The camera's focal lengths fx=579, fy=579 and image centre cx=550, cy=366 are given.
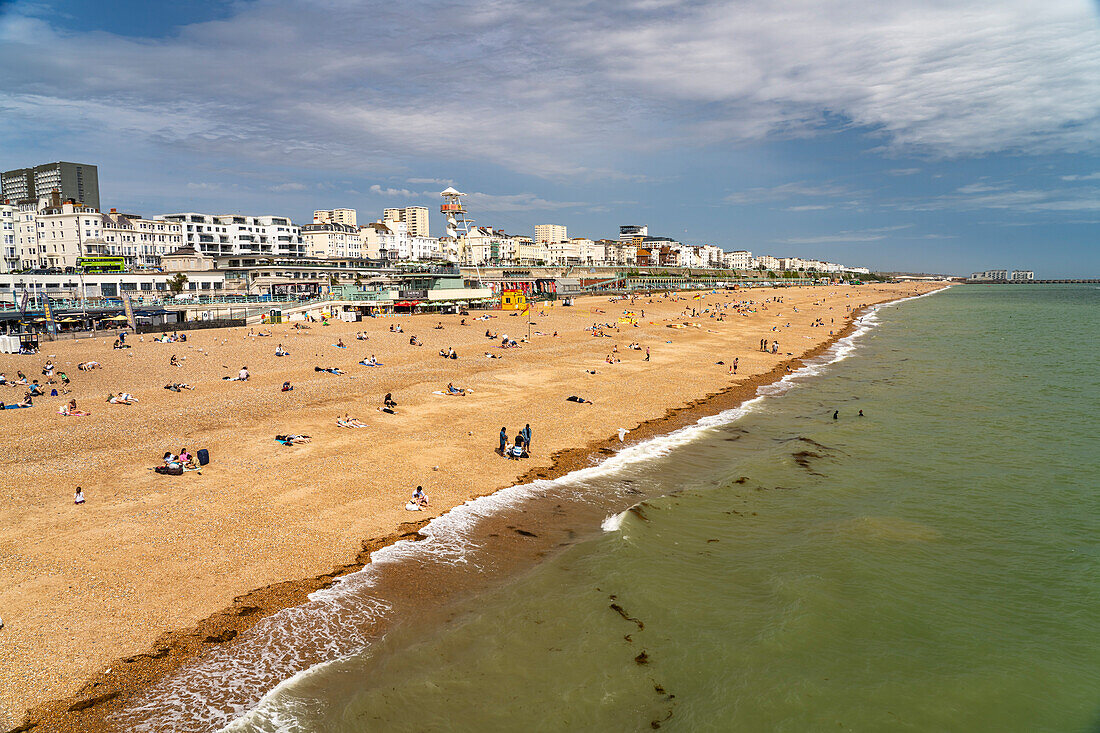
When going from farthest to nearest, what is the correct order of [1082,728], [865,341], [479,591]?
[865,341]
[479,591]
[1082,728]

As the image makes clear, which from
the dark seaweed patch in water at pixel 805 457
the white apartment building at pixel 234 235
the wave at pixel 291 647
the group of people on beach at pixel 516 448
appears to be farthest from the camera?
the white apartment building at pixel 234 235

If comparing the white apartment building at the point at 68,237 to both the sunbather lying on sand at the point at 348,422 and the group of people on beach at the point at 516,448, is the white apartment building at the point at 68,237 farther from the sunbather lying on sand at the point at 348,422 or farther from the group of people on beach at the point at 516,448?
the group of people on beach at the point at 516,448

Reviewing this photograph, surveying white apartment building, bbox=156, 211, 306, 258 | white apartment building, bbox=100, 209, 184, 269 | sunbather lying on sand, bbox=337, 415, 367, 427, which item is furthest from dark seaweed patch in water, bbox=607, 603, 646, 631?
white apartment building, bbox=156, 211, 306, 258

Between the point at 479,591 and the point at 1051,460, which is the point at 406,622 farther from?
the point at 1051,460

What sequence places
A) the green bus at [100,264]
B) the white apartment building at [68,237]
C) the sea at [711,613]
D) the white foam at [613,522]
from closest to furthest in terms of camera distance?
the sea at [711,613] → the white foam at [613,522] → the green bus at [100,264] → the white apartment building at [68,237]

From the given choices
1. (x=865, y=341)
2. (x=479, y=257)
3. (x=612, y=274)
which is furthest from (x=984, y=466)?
(x=479, y=257)

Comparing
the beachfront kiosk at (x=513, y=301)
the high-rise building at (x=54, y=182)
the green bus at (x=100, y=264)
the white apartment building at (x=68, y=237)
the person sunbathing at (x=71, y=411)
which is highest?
the high-rise building at (x=54, y=182)

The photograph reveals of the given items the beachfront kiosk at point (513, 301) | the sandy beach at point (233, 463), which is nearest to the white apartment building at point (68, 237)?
the beachfront kiosk at point (513, 301)

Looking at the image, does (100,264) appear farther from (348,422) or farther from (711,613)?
(711,613)
